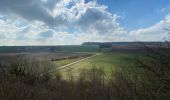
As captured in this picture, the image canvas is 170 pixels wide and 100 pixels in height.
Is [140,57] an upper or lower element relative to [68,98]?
upper

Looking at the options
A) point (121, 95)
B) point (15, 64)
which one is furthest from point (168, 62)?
point (15, 64)

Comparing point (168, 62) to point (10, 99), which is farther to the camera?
point (168, 62)

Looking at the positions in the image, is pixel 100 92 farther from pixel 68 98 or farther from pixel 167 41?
pixel 167 41

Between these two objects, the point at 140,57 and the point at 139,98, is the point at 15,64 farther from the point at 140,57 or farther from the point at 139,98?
the point at 139,98

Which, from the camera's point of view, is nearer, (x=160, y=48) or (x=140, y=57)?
(x=160, y=48)

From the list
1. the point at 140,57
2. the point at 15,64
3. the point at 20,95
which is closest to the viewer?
the point at 20,95

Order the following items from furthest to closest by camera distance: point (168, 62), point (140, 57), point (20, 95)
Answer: point (140, 57), point (168, 62), point (20, 95)

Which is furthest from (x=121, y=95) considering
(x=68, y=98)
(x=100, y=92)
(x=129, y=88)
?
(x=68, y=98)

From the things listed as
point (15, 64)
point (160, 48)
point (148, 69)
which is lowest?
point (15, 64)

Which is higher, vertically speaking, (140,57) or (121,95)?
(140,57)

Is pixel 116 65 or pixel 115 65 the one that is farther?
pixel 115 65
